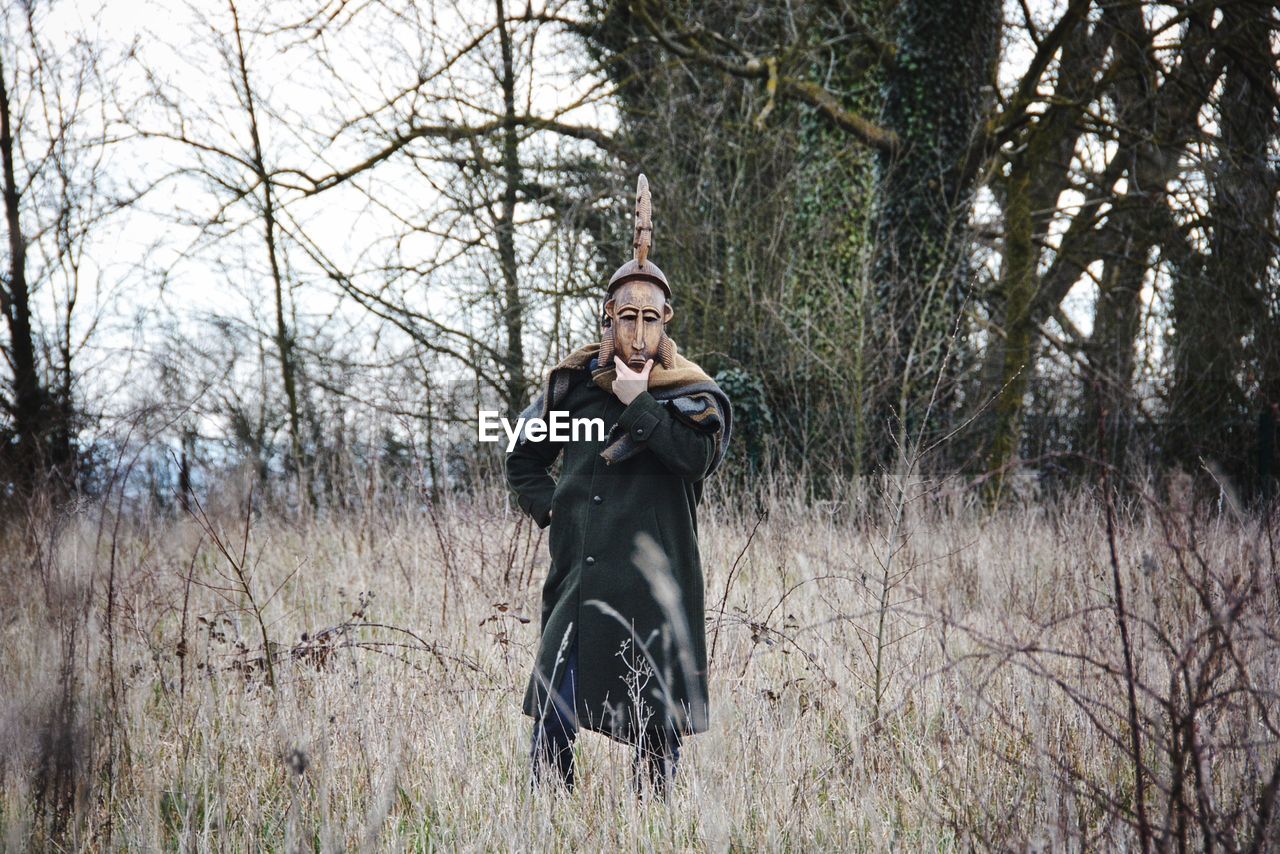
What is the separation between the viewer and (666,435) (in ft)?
8.77

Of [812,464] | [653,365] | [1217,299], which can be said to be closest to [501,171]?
[812,464]

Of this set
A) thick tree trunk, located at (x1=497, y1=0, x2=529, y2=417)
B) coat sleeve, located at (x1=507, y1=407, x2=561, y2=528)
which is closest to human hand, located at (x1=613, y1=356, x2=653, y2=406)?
coat sleeve, located at (x1=507, y1=407, x2=561, y2=528)

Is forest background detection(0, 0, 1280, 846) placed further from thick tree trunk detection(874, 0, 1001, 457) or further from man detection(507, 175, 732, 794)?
man detection(507, 175, 732, 794)

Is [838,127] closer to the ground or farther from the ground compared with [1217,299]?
farther from the ground

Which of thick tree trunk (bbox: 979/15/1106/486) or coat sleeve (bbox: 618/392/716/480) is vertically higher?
thick tree trunk (bbox: 979/15/1106/486)

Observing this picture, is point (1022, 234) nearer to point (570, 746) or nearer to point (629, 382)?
point (629, 382)

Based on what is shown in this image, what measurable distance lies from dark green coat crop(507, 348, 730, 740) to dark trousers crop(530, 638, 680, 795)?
40 mm

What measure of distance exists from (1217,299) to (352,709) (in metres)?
10.6

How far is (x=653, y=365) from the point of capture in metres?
2.88

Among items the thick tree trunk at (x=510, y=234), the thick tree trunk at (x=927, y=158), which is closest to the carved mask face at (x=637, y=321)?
the thick tree trunk at (x=927, y=158)

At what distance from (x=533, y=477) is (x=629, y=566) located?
55 centimetres

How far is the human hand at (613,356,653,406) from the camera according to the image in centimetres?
275

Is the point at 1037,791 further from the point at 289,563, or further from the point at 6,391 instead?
the point at 6,391

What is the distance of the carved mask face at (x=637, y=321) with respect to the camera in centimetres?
282
